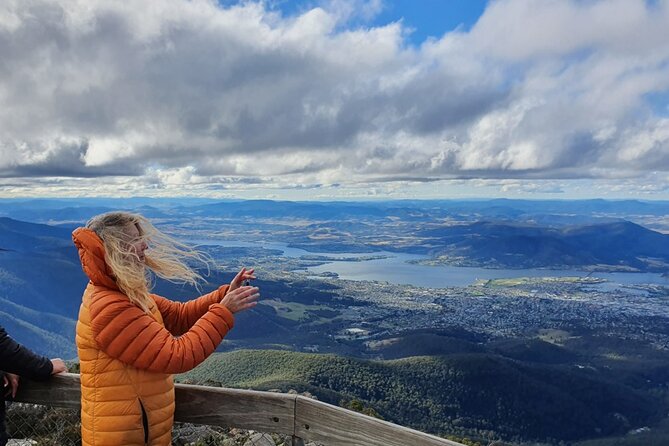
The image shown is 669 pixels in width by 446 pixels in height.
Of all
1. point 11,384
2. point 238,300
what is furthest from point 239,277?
point 11,384

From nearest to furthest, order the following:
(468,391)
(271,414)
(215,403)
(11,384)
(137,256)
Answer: (137,256)
(271,414)
(215,403)
(11,384)
(468,391)

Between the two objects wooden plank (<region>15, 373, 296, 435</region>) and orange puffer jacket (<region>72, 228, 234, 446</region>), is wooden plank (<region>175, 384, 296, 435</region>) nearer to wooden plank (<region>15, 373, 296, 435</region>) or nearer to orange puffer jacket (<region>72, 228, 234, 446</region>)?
wooden plank (<region>15, 373, 296, 435</region>)

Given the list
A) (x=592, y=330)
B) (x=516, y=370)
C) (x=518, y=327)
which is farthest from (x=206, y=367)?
(x=592, y=330)

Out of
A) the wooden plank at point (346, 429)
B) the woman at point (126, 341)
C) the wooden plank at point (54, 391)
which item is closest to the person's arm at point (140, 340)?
the woman at point (126, 341)

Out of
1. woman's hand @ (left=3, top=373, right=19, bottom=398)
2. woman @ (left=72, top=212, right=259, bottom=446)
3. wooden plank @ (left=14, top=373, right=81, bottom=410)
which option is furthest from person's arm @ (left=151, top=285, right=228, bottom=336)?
woman's hand @ (left=3, top=373, right=19, bottom=398)

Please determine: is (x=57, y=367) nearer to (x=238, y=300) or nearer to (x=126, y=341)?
(x=126, y=341)
